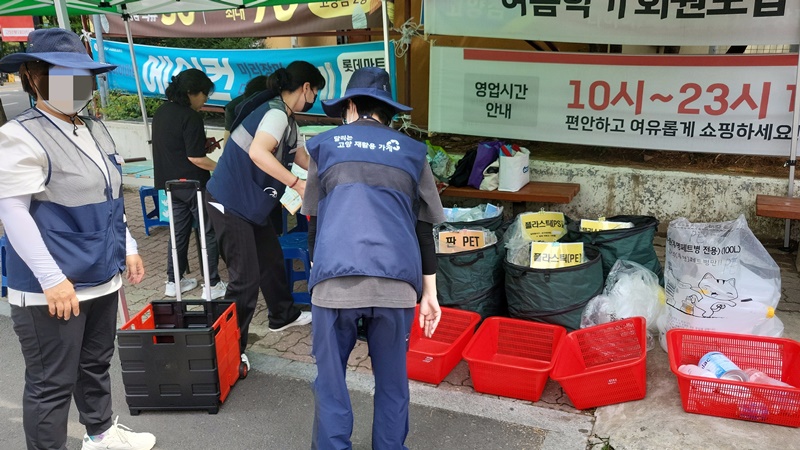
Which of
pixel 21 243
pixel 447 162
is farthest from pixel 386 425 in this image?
pixel 447 162

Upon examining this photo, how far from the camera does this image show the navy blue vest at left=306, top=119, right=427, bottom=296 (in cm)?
247

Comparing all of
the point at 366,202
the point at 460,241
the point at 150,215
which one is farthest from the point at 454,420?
the point at 150,215

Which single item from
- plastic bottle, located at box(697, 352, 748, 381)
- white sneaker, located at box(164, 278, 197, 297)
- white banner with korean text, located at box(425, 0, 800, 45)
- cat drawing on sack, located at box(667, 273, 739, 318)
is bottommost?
white sneaker, located at box(164, 278, 197, 297)

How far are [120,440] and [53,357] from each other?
0.72 m

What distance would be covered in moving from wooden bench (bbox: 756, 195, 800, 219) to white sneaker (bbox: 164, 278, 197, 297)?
4646 mm

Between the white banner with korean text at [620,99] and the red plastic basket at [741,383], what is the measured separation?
7.75 ft

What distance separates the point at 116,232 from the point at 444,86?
394 centimetres

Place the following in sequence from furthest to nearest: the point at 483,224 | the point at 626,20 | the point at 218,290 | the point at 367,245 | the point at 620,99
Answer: the point at 620,99
the point at 626,20
the point at 218,290
the point at 483,224
the point at 367,245

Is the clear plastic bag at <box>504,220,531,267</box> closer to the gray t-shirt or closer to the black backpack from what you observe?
the black backpack

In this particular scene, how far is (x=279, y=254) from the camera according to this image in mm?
4219

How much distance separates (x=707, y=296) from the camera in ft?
12.2

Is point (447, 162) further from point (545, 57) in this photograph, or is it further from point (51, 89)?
point (51, 89)

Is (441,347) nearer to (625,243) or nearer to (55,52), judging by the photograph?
(625,243)

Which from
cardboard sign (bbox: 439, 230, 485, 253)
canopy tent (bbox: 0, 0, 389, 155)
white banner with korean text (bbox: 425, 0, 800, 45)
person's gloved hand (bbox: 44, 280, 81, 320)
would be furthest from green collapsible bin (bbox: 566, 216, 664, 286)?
canopy tent (bbox: 0, 0, 389, 155)
